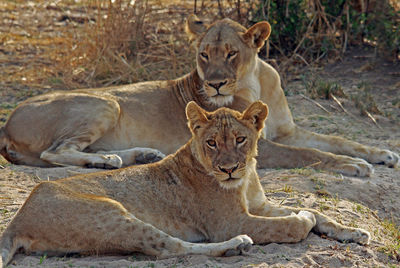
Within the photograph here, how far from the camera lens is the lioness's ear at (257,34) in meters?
6.55

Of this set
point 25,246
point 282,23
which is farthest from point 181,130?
point 282,23

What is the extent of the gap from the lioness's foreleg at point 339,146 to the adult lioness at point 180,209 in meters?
2.18

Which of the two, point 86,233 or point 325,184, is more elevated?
point 86,233

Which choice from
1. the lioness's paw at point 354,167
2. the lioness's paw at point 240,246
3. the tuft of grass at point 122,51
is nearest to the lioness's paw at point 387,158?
the lioness's paw at point 354,167

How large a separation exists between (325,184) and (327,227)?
1.20 m

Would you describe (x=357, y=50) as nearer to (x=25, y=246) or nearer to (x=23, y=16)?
(x=23, y=16)

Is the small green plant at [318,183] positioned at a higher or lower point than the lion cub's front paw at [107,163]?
higher

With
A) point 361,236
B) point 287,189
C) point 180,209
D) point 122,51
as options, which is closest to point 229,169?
point 180,209

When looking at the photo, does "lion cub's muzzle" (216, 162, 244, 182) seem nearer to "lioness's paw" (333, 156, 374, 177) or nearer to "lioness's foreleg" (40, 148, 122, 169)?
"lioness's foreleg" (40, 148, 122, 169)

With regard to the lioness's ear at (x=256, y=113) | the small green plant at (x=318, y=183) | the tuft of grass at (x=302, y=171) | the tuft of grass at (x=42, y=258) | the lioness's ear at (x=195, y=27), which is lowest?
the tuft of grass at (x=302, y=171)

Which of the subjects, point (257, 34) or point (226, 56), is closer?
point (226, 56)

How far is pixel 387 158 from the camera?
6691mm

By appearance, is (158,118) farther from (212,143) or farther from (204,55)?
(212,143)

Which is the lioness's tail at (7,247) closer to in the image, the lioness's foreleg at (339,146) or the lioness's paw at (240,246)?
the lioness's paw at (240,246)
